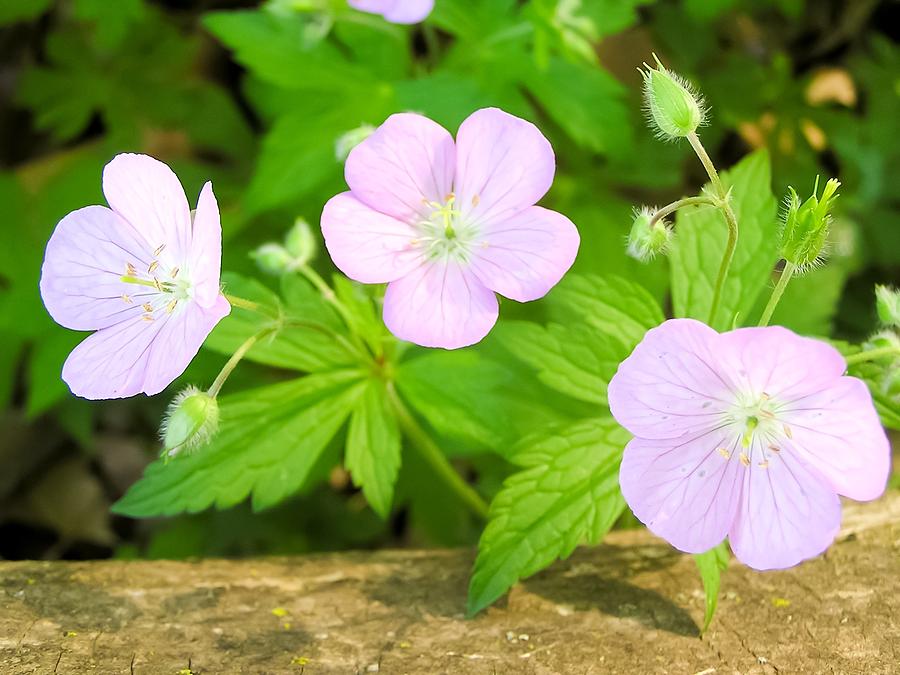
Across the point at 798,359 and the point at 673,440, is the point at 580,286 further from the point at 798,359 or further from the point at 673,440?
the point at 798,359

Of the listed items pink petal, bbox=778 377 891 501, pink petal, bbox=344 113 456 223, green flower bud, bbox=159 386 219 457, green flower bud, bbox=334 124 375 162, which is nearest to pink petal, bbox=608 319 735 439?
pink petal, bbox=778 377 891 501

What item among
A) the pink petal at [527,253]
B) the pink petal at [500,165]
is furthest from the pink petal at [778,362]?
the pink petal at [500,165]

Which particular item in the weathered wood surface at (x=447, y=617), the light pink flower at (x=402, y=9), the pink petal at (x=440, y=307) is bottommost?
the weathered wood surface at (x=447, y=617)

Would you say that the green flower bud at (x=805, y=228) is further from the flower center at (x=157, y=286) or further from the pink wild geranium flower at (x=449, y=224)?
the flower center at (x=157, y=286)

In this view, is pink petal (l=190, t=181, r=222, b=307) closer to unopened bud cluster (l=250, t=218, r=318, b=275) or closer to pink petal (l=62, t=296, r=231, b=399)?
pink petal (l=62, t=296, r=231, b=399)

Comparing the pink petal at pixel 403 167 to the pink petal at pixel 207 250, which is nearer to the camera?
the pink petal at pixel 207 250
